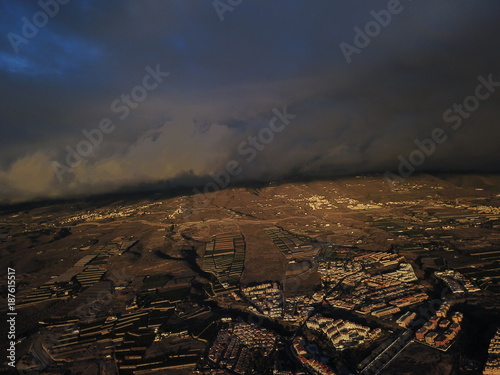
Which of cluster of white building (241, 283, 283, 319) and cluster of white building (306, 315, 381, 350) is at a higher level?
cluster of white building (241, 283, 283, 319)

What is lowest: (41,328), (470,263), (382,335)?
(470,263)

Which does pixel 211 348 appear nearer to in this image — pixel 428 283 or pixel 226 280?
pixel 226 280

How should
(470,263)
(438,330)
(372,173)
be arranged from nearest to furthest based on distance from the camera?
(438,330)
(470,263)
(372,173)

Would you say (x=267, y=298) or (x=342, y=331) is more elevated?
(x=267, y=298)

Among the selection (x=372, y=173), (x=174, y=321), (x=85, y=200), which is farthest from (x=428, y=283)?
(x=85, y=200)

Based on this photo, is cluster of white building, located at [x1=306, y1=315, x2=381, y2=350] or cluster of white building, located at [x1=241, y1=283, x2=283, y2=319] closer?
cluster of white building, located at [x1=306, y1=315, x2=381, y2=350]

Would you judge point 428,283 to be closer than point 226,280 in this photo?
Yes

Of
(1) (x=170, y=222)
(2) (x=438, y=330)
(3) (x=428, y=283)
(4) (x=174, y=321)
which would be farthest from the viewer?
(1) (x=170, y=222)

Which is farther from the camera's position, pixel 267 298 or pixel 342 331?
pixel 267 298

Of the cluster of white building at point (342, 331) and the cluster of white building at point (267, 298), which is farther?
the cluster of white building at point (267, 298)

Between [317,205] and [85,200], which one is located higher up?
[85,200]

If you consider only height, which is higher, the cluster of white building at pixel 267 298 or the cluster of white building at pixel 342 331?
the cluster of white building at pixel 267 298
